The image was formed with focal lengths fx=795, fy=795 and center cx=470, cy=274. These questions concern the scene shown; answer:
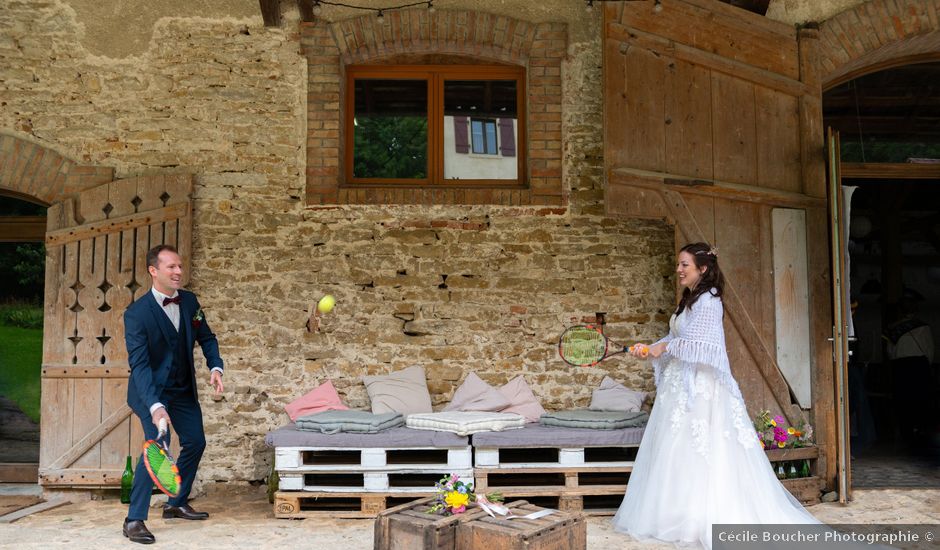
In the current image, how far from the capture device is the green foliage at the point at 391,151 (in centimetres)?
681

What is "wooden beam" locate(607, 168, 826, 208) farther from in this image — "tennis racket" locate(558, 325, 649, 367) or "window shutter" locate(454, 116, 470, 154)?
"window shutter" locate(454, 116, 470, 154)

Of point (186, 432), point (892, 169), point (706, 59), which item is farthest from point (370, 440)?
point (892, 169)

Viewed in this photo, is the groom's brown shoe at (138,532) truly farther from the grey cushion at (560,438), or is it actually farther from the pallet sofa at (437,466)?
the grey cushion at (560,438)

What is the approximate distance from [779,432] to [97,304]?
17.9 ft

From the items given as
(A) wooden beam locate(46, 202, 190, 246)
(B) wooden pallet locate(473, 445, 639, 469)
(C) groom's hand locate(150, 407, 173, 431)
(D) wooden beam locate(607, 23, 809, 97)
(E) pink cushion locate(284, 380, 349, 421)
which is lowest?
(B) wooden pallet locate(473, 445, 639, 469)

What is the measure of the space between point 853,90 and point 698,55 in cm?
255

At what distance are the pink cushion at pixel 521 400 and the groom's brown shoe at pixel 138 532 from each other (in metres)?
2.72

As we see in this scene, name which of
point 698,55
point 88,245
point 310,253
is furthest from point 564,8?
point 88,245

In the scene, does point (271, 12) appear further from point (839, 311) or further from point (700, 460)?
point (839, 311)

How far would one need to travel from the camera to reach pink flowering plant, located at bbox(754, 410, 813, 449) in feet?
19.4

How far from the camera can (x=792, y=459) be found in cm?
597

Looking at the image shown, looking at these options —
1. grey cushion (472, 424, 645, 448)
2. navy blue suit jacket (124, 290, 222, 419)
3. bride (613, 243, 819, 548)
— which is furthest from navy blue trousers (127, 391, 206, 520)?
bride (613, 243, 819, 548)

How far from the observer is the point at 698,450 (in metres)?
4.82

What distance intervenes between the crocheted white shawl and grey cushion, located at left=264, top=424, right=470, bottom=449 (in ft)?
5.29
